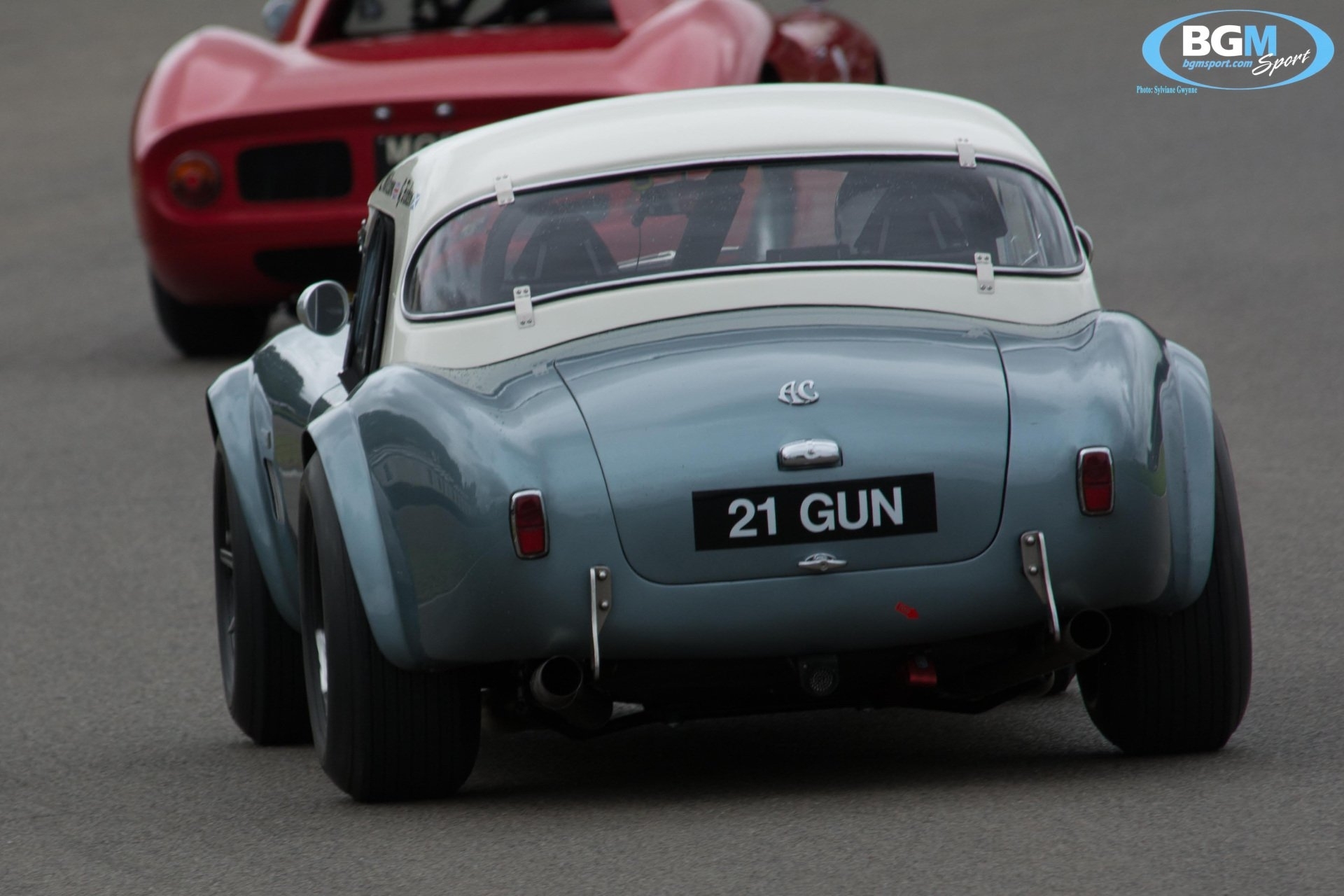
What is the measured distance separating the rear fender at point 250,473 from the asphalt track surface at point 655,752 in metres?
0.42

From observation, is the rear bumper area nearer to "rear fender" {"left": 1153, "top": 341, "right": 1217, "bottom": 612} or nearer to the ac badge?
"rear fender" {"left": 1153, "top": 341, "right": 1217, "bottom": 612}

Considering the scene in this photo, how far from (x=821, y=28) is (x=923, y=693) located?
831cm

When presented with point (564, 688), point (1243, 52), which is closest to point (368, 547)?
point (564, 688)

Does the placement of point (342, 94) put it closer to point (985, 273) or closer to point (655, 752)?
point (655, 752)

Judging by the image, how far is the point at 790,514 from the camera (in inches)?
189

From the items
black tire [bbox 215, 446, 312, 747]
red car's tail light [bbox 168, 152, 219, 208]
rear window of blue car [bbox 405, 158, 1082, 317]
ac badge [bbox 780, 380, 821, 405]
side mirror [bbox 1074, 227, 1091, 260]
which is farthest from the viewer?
red car's tail light [bbox 168, 152, 219, 208]

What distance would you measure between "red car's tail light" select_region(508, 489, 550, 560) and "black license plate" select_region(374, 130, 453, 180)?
→ 6.52 m

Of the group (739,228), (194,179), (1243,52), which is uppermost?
(739,228)

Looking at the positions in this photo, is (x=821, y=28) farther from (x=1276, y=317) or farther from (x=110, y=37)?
(x=110, y=37)

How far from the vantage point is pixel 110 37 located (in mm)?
28984

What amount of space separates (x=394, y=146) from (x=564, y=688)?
21.6 feet

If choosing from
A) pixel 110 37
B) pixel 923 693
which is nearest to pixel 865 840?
pixel 923 693

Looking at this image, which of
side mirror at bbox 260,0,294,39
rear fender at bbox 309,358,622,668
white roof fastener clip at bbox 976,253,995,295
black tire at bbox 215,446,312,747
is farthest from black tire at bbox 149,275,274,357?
rear fender at bbox 309,358,622,668

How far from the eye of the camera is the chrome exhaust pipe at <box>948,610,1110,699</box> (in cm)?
500
